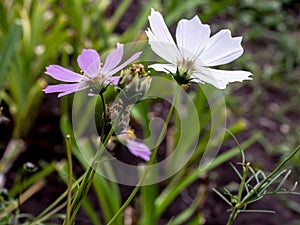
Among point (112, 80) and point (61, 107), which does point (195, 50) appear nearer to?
point (112, 80)

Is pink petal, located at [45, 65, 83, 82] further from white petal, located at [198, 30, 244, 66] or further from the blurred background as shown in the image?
the blurred background

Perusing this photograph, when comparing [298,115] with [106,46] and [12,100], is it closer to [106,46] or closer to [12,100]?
[106,46]

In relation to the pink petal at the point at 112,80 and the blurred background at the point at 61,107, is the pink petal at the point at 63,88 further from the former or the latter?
the blurred background at the point at 61,107

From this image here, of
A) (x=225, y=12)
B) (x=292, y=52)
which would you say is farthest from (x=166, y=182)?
(x=225, y=12)

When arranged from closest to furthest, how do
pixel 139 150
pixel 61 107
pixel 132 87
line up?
1. pixel 132 87
2. pixel 139 150
3. pixel 61 107

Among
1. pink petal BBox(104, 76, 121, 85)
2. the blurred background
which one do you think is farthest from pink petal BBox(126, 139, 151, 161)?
the blurred background

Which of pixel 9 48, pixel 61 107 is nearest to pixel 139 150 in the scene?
pixel 9 48

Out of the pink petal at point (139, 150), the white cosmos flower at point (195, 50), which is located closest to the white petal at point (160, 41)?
the white cosmos flower at point (195, 50)
